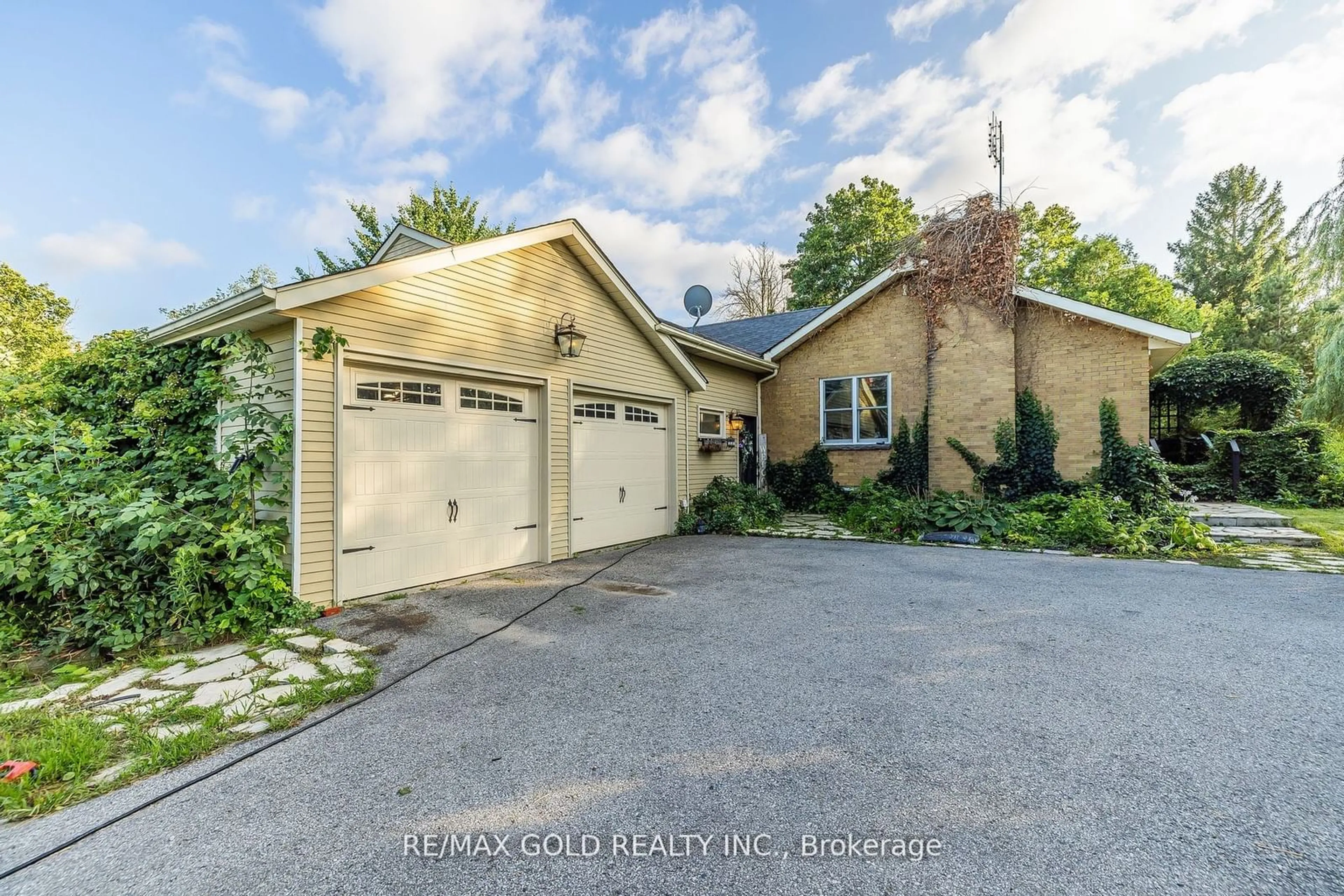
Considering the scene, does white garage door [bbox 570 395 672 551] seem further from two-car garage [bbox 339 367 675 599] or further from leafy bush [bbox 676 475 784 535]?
leafy bush [bbox 676 475 784 535]

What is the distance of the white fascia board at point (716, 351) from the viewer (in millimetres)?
8547

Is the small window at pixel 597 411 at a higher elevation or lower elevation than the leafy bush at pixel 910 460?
higher

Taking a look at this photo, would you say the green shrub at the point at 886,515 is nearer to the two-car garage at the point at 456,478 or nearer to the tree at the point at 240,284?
the two-car garage at the point at 456,478

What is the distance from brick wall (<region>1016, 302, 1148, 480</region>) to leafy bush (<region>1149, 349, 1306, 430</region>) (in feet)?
17.7

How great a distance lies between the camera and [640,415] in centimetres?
834

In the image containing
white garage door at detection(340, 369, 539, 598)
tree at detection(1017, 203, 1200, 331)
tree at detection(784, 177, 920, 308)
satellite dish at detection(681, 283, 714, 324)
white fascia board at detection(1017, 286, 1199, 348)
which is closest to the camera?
white garage door at detection(340, 369, 539, 598)

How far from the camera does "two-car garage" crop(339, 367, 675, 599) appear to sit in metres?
4.88

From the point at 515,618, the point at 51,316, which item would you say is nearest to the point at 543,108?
the point at 515,618

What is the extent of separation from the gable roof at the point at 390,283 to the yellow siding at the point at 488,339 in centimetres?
13

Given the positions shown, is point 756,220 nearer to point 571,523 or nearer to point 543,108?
point 543,108

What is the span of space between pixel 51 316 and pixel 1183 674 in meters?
31.1

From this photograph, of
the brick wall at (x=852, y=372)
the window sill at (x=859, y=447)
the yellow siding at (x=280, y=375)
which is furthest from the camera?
the window sill at (x=859, y=447)

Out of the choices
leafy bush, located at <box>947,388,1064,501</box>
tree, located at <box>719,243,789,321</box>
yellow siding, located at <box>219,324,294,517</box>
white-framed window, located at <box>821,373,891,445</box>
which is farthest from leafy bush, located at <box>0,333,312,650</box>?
tree, located at <box>719,243,789,321</box>

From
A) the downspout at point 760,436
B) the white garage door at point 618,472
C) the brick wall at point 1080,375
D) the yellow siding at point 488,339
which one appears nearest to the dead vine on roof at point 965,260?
the brick wall at point 1080,375
